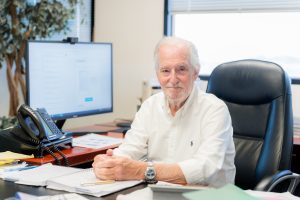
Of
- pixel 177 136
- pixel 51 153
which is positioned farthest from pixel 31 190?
pixel 177 136

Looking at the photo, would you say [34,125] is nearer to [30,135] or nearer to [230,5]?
[30,135]

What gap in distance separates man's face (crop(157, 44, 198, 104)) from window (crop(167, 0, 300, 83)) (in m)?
1.45

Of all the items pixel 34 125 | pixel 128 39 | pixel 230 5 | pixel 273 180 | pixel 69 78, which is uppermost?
pixel 230 5

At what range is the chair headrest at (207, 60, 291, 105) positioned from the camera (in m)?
2.24

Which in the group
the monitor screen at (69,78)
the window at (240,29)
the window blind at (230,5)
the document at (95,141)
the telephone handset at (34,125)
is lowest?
the document at (95,141)

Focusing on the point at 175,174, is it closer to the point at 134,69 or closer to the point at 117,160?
the point at 117,160

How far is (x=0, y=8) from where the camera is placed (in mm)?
3016

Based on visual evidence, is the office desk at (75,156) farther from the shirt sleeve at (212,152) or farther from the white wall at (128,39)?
the white wall at (128,39)

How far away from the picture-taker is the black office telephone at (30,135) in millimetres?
2145

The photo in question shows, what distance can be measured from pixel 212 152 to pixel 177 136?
232 mm

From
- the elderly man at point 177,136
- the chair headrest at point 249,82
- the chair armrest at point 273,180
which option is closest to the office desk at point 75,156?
the elderly man at point 177,136

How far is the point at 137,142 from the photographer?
2.11 m

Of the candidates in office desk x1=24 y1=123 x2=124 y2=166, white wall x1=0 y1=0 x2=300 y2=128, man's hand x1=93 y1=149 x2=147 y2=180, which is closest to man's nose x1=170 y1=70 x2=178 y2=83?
man's hand x1=93 y1=149 x2=147 y2=180

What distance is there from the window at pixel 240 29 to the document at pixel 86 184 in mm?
1942
